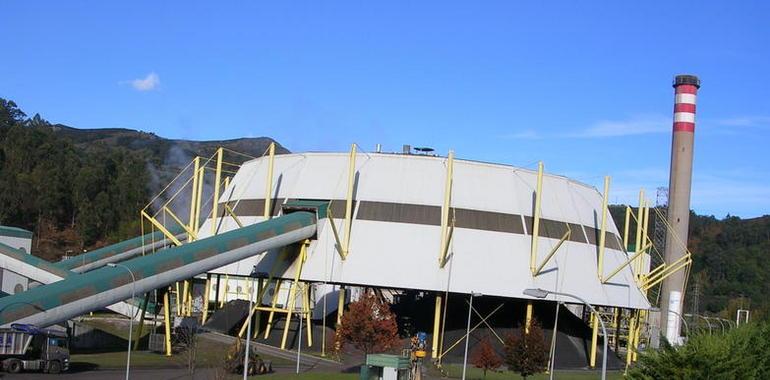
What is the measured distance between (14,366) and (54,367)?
1.82m

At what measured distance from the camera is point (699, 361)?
1108 inches

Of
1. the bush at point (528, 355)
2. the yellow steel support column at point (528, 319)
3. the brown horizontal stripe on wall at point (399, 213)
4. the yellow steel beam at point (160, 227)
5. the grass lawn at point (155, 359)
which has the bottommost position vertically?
the grass lawn at point (155, 359)

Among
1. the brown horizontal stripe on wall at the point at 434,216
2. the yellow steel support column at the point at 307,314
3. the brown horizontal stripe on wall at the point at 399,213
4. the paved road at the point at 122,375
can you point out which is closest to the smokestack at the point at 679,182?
the brown horizontal stripe on wall at the point at 434,216

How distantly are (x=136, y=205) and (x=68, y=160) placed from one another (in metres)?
12.2

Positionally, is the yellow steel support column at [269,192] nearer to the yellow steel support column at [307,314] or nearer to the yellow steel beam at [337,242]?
the yellow steel beam at [337,242]

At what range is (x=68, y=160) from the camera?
5763 inches

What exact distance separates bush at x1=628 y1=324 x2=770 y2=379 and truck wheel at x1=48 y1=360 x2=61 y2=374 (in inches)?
1086

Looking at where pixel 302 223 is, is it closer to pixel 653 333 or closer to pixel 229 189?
pixel 229 189

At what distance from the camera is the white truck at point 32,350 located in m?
42.6

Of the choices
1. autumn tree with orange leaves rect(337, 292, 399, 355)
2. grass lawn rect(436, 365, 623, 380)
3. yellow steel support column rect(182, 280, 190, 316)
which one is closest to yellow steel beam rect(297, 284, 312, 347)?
autumn tree with orange leaves rect(337, 292, 399, 355)

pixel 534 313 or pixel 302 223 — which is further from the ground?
pixel 302 223

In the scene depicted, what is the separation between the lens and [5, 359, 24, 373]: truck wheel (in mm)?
43188

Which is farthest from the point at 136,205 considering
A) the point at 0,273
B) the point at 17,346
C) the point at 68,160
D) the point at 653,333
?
the point at 17,346

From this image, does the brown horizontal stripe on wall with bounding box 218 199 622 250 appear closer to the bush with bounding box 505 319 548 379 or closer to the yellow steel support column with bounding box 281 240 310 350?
the yellow steel support column with bounding box 281 240 310 350
